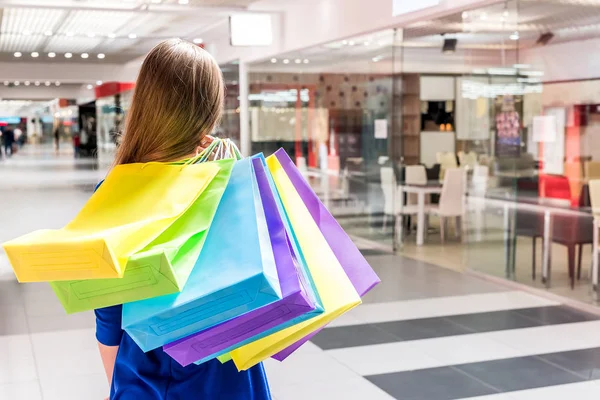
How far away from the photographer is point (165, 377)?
4.25 ft

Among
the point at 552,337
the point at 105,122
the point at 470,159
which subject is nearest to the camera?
the point at 552,337

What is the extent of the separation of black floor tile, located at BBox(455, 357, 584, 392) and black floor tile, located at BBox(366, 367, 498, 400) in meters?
0.10

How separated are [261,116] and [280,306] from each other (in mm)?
12228

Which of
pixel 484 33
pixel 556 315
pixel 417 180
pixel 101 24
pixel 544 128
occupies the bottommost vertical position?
pixel 556 315

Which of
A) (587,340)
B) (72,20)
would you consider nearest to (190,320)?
(587,340)

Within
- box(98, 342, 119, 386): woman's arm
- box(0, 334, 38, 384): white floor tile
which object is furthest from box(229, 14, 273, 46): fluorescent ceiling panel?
box(98, 342, 119, 386): woman's arm

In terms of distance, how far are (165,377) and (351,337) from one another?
4.14 m

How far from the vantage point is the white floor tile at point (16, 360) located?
4.47 m

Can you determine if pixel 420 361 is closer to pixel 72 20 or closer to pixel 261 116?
pixel 261 116

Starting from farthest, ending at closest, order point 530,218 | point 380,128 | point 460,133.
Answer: point 460,133, point 380,128, point 530,218

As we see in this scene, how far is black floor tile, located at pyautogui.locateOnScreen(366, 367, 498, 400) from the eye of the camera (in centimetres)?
411

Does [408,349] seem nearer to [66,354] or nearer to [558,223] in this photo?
[66,354]

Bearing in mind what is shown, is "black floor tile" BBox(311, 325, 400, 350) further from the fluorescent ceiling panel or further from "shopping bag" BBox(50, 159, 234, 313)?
the fluorescent ceiling panel

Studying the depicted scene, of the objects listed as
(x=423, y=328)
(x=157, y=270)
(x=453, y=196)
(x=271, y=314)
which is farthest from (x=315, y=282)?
(x=453, y=196)
